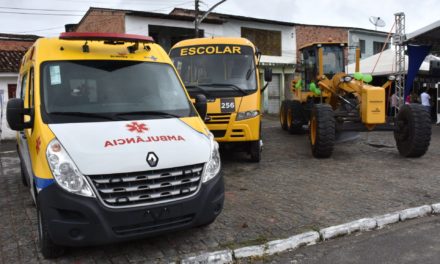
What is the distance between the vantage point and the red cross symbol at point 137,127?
432 centimetres

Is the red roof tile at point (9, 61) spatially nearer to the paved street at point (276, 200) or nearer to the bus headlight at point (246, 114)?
the paved street at point (276, 200)

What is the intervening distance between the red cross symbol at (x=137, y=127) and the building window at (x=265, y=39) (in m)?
23.3

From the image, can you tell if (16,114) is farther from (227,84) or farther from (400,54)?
(400,54)

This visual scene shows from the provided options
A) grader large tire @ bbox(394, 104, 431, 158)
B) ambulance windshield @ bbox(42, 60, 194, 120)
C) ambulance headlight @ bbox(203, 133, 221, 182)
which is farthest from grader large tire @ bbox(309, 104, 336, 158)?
ambulance headlight @ bbox(203, 133, 221, 182)

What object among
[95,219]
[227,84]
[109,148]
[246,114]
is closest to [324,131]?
[246,114]

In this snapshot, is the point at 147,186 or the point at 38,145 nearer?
the point at 147,186

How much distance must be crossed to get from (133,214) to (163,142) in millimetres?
770

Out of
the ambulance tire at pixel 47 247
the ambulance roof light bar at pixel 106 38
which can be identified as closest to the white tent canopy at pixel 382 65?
the ambulance roof light bar at pixel 106 38

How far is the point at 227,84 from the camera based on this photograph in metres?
8.89

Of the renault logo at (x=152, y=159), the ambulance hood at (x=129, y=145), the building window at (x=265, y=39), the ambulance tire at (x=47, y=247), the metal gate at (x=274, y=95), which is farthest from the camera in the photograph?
the metal gate at (x=274, y=95)

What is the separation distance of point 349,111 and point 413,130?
5.71ft

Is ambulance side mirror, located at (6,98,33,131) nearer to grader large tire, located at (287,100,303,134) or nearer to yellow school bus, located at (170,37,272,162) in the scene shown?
yellow school bus, located at (170,37,272,162)

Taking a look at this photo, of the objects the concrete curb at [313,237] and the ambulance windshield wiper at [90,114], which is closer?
the concrete curb at [313,237]

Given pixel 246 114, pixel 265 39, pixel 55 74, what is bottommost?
pixel 246 114
